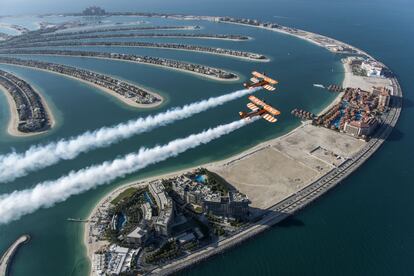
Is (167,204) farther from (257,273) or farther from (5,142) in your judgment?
(5,142)

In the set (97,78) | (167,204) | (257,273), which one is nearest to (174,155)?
(167,204)

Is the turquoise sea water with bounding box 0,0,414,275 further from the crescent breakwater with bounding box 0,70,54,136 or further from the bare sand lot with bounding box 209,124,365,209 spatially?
the bare sand lot with bounding box 209,124,365,209

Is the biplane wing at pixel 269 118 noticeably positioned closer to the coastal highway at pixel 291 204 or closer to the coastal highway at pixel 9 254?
the coastal highway at pixel 291 204

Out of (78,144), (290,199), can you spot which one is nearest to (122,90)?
(78,144)

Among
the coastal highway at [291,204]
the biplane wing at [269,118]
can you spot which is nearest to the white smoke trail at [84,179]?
the biplane wing at [269,118]

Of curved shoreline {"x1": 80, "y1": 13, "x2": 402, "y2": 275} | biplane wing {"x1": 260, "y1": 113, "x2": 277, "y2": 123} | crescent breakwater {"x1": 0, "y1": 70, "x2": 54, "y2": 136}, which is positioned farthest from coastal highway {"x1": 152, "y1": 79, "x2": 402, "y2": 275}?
crescent breakwater {"x1": 0, "y1": 70, "x2": 54, "y2": 136}

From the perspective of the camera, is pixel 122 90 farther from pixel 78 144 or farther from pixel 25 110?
pixel 78 144
